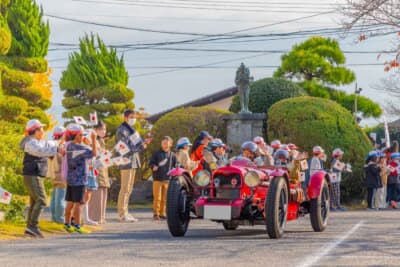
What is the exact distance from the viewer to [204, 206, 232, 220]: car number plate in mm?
13102

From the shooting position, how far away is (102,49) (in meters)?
41.9

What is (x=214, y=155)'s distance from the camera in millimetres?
16453

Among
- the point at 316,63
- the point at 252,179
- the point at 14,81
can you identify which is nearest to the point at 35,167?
the point at 252,179

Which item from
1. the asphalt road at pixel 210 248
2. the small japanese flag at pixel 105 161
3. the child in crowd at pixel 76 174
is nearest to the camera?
the asphalt road at pixel 210 248

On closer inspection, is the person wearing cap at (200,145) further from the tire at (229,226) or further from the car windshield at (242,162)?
the car windshield at (242,162)

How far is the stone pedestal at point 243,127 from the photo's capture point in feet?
88.1

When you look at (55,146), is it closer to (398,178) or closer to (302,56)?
(398,178)

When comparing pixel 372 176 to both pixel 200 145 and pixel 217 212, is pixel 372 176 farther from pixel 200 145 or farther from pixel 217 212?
pixel 217 212

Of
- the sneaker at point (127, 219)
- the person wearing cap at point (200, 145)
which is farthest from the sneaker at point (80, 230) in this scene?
the person wearing cap at point (200, 145)

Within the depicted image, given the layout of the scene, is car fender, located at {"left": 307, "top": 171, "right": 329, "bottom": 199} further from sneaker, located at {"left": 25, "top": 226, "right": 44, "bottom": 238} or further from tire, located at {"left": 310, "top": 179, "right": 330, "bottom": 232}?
sneaker, located at {"left": 25, "top": 226, "right": 44, "bottom": 238}

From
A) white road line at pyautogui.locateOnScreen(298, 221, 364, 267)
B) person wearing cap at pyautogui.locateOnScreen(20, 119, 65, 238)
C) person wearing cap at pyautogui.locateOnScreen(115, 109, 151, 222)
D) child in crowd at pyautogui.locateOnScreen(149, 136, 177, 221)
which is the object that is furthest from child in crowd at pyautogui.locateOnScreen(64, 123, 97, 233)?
white road line at pyautogui.locateOnScreen(298, 221, 364, 267)

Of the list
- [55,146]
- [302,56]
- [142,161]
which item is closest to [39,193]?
[55,146]

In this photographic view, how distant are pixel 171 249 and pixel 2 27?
829 cm

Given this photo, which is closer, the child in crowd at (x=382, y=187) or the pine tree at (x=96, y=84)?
the child in crowd at (x=382, y=187)
